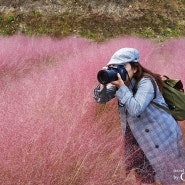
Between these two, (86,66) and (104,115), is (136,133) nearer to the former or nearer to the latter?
(104,115)

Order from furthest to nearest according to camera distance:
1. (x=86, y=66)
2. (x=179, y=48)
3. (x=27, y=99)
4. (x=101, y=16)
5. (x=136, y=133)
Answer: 1. (x=101, y=16)
2. (x=179, y=48)
3. (x=86, y=66)
4. (x=27, y=99)
5. (x=136, y=133)

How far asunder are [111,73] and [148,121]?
0.44 metres

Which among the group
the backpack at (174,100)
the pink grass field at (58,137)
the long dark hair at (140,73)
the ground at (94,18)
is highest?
the long dark hair at (140,73)

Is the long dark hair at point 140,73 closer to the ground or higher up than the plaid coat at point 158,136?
higher up

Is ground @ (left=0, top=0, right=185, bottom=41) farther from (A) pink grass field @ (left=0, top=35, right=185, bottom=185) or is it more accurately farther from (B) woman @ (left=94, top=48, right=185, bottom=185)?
(B) woman @ (left=94, top=48, right=185, bottom=185)

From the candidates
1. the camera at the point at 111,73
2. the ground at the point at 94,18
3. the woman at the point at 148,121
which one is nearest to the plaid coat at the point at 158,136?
the woman at the point at 148,121

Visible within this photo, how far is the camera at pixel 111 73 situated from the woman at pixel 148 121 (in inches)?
1.3

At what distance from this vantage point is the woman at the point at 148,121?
2.38 m

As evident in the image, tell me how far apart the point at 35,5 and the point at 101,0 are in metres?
2.22

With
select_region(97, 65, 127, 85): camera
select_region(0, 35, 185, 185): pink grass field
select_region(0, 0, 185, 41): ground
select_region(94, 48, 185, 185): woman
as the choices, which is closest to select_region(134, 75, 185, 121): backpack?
select_region(94, 48, 185, 185): woman

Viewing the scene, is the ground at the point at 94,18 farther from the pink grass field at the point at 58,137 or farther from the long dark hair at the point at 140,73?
the long dark hair at the point at 140,73

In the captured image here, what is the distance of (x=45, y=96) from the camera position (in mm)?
3652

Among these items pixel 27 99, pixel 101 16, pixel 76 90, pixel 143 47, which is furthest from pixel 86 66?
pixel 101 16

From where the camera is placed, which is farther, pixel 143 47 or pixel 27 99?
pixel 143 47
